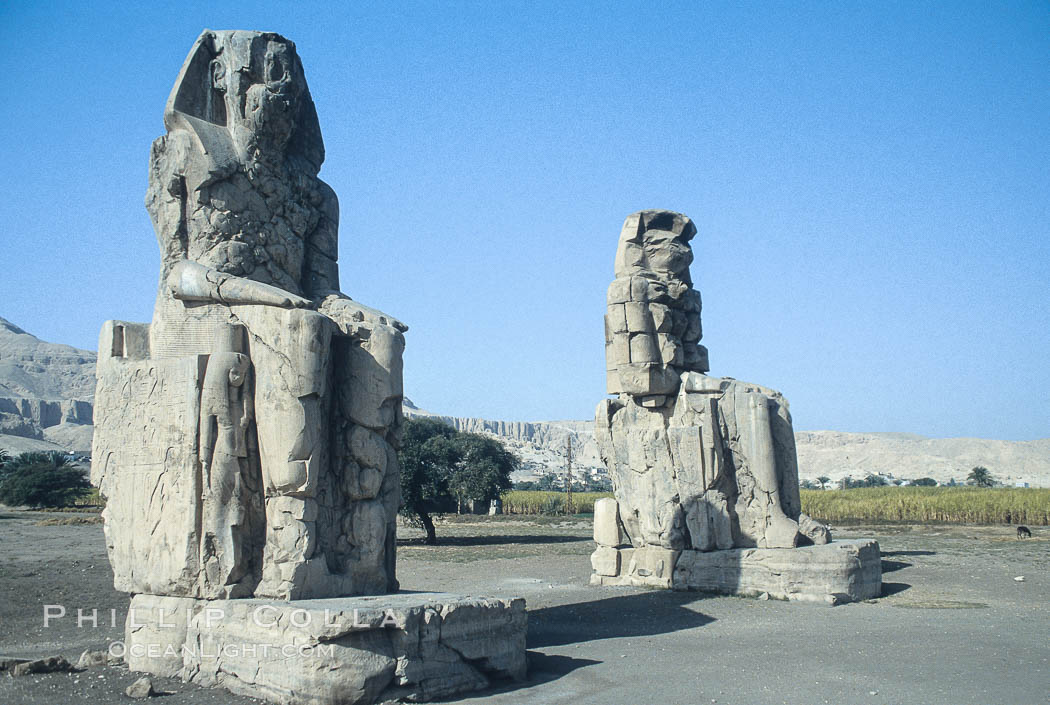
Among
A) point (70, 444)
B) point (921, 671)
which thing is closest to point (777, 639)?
point (921, 671)

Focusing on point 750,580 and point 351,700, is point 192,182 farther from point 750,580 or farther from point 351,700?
point 750,580

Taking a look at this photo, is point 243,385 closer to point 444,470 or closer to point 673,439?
point 673,439

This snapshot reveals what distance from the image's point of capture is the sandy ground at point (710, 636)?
18.3ft

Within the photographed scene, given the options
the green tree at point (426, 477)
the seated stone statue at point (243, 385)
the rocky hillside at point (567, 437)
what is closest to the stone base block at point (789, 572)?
the seated stone statue at point (243, 385)

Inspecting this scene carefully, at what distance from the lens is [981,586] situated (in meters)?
10.8

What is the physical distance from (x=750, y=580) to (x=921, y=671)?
3.95 metres

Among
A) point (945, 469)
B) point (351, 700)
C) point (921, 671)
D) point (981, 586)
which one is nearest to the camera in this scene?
point (351, 700)

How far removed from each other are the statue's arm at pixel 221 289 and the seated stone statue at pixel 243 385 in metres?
0.01

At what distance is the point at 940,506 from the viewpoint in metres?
27.2

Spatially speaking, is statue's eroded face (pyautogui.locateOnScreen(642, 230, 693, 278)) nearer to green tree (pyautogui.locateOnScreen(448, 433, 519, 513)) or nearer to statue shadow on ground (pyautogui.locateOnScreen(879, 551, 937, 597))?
statue shadow on ground (pyautogui.locateOnScreen(879, 551, 937, 597))

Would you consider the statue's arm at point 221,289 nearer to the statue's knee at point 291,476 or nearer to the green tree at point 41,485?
the statue's knee at point 291,476

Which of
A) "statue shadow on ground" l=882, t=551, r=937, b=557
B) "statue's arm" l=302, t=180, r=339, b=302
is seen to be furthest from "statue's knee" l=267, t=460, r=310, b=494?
"statue shadow on ground" l=882, t=551, r=937, b=557

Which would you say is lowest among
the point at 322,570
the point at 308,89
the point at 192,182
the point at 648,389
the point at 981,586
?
the point at 981,586

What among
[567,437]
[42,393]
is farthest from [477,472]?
[42,393]
